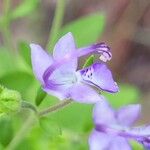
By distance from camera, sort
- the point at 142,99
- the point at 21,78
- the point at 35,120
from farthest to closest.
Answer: the point at 142,99, the point at 21,78, the point at 35,120

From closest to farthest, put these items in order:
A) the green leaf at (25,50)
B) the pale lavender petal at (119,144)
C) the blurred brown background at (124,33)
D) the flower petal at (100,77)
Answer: the flower petal at (100,77)
the pale lavender petal at (119,144)
the green leaf at (25,50)
the blurred brown background at (124,33)

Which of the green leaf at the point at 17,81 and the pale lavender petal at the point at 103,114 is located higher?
the pale lavender petal at the point at 103,114

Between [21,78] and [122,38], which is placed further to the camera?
[122,38]

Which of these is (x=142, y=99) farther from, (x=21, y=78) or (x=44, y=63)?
(x=44, y=63)

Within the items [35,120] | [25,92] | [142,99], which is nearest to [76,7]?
[142,99]

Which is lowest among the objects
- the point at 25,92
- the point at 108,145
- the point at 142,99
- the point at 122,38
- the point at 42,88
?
the point at 142,99

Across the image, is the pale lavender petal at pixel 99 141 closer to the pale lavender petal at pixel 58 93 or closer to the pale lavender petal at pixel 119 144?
the pale lavender petal at pixel 119 144

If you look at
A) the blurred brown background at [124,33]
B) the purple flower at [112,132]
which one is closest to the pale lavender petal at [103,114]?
the purple flower at [112,132]
